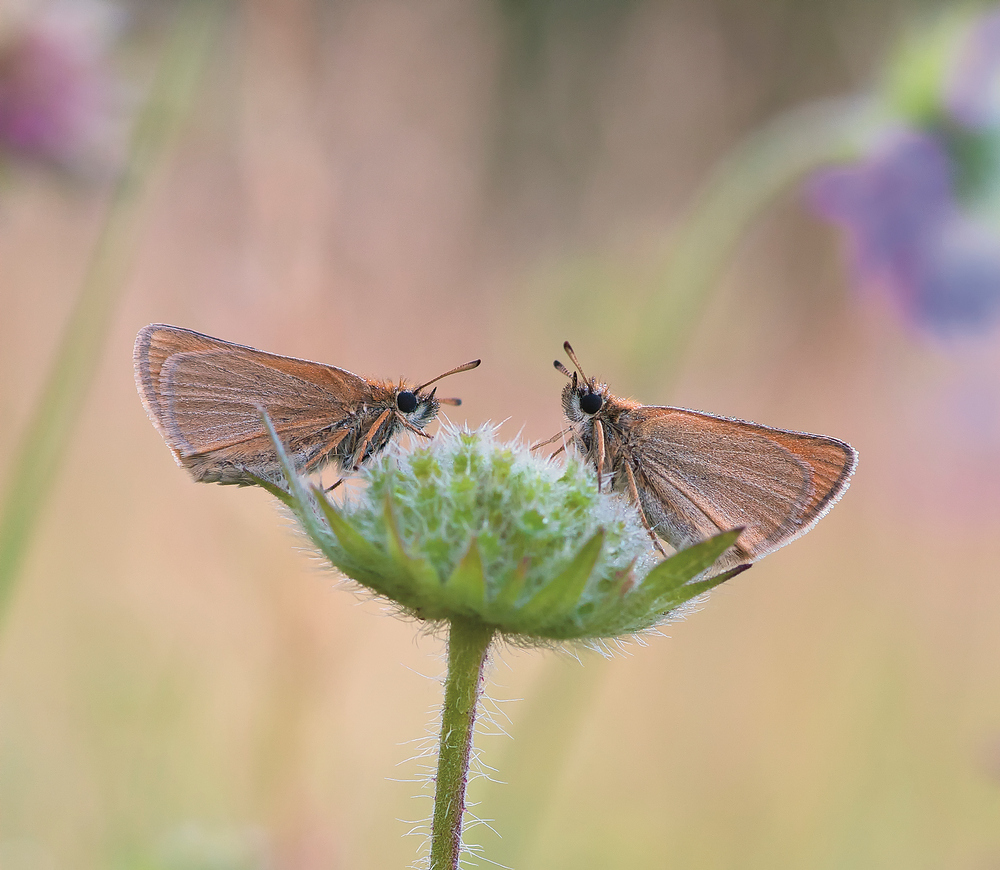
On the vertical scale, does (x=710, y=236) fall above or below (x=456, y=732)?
above

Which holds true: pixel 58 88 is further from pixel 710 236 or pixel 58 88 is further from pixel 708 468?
pixel 708 468

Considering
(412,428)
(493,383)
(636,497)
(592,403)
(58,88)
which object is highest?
(493,383)

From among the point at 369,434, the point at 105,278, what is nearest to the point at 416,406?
the point at 369,434

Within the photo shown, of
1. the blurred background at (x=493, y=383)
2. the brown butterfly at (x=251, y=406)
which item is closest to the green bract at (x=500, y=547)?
the blurred background at (x=493, y=383)

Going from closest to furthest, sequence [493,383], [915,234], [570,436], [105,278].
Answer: [570,436] < [105,278] < [915,234] < [493,383]

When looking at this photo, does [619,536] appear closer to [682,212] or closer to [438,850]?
[438,850]

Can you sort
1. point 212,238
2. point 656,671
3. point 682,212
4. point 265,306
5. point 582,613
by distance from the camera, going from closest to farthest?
1. point 582,613
2. point 265,306
3. point 656,671
4. point 212,238
5. point 682,212

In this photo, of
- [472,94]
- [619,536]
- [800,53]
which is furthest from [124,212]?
[800,53]

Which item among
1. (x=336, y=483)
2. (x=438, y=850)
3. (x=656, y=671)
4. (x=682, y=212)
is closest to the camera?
(x=438, y=850)
